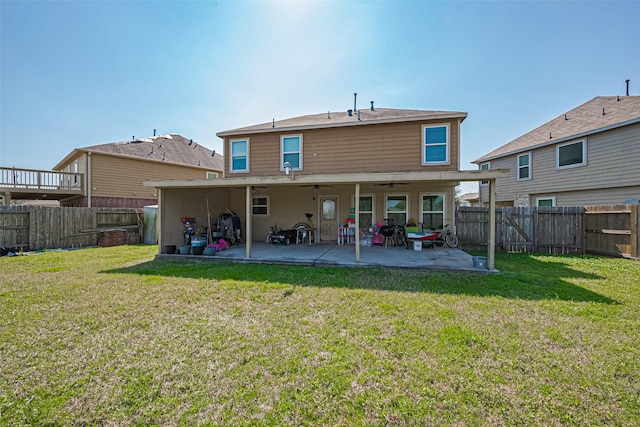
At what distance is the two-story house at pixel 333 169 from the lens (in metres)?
8.77

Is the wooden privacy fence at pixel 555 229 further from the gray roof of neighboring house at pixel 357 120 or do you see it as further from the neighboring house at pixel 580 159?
the gray roof of neighboring house at pixel 357 120

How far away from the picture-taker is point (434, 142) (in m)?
8.89

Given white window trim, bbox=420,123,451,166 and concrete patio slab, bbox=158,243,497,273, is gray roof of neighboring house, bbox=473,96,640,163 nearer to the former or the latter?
white window trim, bbox=420,123,451,166

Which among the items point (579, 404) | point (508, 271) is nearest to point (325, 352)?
point (579, 404)

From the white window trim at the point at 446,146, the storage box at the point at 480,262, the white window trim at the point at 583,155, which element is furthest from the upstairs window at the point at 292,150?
the white window trim at the point at 583,155

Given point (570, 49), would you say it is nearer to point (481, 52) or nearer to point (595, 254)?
point (481, 52)

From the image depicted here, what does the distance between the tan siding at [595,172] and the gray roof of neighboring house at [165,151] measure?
62.7ft

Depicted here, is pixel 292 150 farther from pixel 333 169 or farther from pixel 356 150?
pixel 356 150

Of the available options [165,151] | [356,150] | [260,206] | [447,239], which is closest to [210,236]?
[260,206]

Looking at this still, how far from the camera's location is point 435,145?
8.88 metres

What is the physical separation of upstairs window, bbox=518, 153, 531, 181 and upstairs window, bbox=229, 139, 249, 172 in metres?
13.5

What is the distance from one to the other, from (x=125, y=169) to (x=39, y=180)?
139 inches

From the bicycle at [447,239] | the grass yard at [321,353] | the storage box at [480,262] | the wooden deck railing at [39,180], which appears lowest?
the grass yard at [321,353]

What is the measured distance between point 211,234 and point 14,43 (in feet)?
31.6
